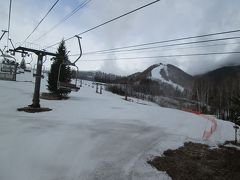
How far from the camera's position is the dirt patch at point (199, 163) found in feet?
22.7

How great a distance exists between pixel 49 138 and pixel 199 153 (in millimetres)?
6126

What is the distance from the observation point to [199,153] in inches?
363

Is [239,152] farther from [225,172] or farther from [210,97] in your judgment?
[210,97]

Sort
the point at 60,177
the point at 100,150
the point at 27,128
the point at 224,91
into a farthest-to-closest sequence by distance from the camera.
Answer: the point at 224,91 < the point at 27,128 < the point at 100,150 < the point at 60,177

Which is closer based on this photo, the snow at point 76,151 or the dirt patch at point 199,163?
the snow at point 76,151

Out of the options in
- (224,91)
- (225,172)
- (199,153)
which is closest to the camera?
(225,172)

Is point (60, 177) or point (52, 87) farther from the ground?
point (52, 87)

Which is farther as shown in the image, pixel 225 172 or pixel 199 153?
pixel 199 153

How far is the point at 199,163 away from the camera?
313 inches

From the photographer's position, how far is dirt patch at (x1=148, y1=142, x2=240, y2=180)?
6.91 meters

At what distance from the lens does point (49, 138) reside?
9.24 m

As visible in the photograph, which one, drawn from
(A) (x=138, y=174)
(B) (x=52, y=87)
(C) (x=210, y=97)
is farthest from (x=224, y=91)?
(A) (x=138, y=174)

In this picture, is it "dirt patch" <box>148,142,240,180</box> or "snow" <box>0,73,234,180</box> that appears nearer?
"snow" <box>0,73,234,180</box>

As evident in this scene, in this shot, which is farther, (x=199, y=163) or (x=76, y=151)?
(x=76, y=151)
